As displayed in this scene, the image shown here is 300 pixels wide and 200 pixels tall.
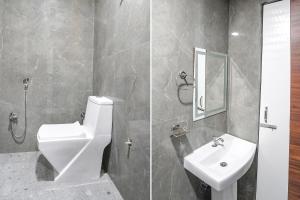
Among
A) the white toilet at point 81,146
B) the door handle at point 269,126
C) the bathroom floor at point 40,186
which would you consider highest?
the door handle at point 269,126

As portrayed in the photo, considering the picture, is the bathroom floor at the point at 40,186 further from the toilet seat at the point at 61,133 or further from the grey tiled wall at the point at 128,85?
the toilet seat at the point at 61,133

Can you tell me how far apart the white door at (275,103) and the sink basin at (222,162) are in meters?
0.17

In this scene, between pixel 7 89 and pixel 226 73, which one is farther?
pixel 7 89

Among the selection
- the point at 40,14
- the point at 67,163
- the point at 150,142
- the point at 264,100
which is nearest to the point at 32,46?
the point at 40,14

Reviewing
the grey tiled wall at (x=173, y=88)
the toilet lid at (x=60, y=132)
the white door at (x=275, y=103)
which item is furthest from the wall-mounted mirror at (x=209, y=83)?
the toilet lid at (x=60, y=132)

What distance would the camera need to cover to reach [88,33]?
302cm

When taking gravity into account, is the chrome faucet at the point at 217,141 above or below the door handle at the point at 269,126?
below

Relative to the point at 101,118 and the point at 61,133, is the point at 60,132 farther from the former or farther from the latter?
the point at 101,118

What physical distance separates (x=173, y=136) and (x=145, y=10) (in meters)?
0.94

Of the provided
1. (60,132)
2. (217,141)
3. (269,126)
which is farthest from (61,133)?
(269,126)

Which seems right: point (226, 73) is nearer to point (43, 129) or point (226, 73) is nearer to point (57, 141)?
point (57, 141)

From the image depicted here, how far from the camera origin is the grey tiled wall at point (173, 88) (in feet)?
4.72

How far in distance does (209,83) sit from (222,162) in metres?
0.67

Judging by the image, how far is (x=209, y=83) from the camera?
1.79 metres
